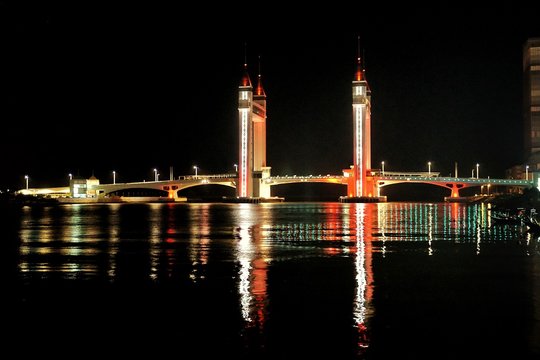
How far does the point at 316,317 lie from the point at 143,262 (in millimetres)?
9025

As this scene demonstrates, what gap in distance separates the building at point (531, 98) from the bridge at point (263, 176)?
11.9 metres

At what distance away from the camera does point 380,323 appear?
10.8m

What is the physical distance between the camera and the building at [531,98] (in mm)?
127188

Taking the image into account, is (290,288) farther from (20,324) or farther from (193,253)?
(193,253)

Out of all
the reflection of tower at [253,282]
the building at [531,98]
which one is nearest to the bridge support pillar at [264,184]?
the building at [531,98]

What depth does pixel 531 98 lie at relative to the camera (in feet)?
428

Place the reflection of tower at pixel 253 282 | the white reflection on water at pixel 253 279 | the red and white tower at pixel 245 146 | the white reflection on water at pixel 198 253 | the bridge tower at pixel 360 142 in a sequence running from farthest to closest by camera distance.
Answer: the red and white tower at pixel 245 146, the bridge tower at pixel 360 142, the white reflection on water at pixel 198 253, the white reflection on water at pixel 253 279, the reflection of tower at pixel 253 282

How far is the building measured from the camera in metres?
127

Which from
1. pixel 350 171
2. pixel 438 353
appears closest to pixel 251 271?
pixel 438 353

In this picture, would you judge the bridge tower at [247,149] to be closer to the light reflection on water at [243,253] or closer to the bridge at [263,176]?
the bridge at [263,176]

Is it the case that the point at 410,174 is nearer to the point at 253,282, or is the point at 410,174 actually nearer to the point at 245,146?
the point at 245,146

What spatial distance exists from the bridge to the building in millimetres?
11902

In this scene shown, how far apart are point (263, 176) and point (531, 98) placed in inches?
1912

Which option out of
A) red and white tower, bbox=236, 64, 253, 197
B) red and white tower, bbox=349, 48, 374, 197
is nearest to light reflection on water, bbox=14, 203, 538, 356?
red and white tower, bbox=349, 48, 374, 197
